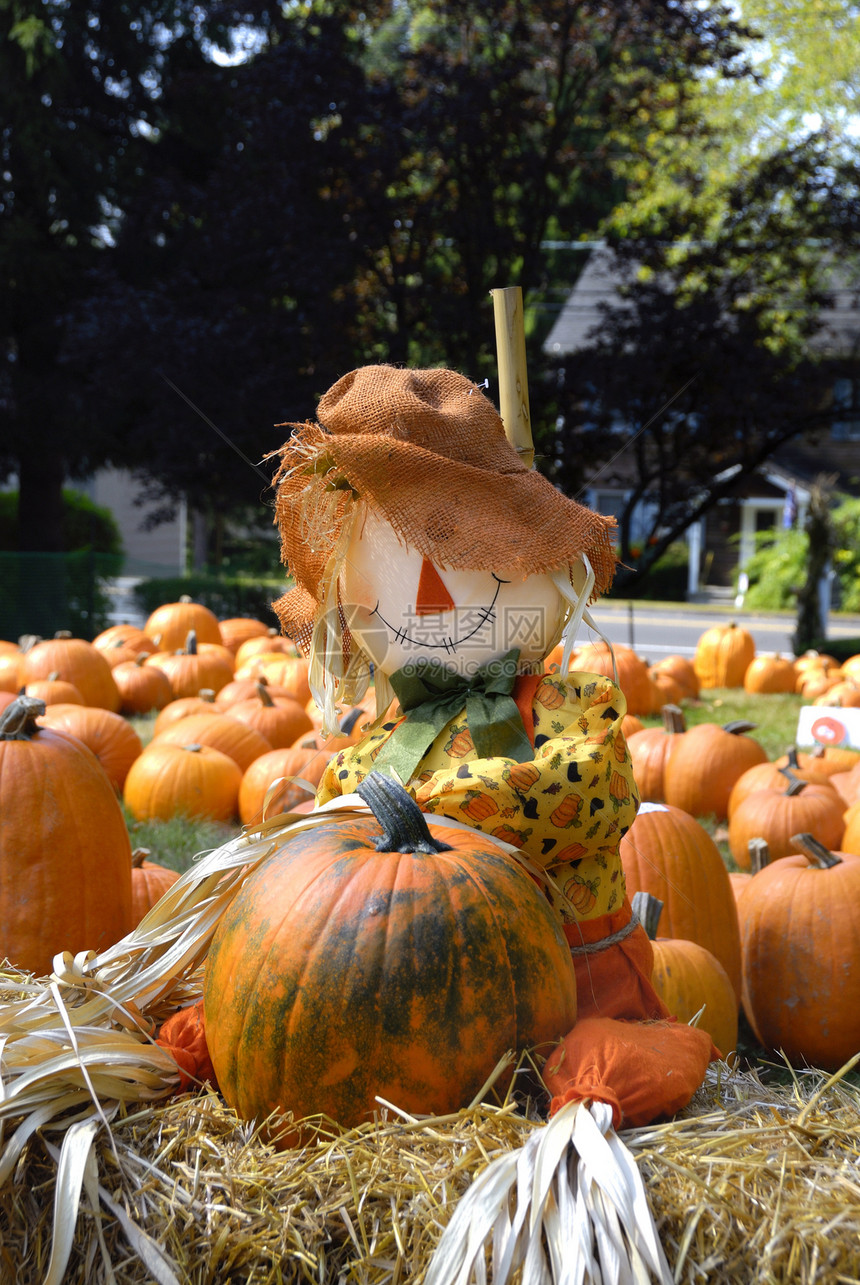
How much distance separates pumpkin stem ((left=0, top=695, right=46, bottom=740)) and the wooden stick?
1.55 meters

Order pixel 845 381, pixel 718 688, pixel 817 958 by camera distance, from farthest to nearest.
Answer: pixel 845 381 → pixel 718 688 → pixel 817 958

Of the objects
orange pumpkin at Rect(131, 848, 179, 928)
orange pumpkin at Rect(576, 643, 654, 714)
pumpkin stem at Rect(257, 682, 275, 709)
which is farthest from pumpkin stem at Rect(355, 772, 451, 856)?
orange pumpkin at Rect(576, 643, 654, 714)

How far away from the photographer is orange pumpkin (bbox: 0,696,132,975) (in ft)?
8.86

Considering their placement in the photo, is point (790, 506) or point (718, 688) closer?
point (718, 688)

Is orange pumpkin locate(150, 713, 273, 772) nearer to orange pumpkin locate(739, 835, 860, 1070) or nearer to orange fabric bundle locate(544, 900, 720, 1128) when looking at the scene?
orange pumpkin locate(739, 835, 860, 1070)

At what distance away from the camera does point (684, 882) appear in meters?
3.32

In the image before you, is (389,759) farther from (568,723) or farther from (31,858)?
(31,858)

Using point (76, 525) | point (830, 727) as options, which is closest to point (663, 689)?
point (830, 727)

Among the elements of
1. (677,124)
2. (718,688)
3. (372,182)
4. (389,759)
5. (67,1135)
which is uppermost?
(677,124)

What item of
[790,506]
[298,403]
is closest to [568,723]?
[298,403]

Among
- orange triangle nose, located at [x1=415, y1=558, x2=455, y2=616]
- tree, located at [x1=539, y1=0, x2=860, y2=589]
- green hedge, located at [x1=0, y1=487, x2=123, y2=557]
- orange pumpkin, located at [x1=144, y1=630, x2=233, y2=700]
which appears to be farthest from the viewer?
green hedge, located at [x1=0, y1=487, x2=123, y2=557]

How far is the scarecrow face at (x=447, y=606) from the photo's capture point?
A: 7.21 feet

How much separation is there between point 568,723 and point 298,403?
443 inches

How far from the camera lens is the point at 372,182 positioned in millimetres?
12883
